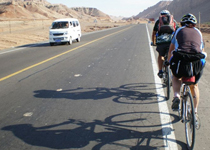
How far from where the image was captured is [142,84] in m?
7.47

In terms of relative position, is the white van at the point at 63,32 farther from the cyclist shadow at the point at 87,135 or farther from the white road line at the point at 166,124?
the cyclist shadow at the point at 87,135

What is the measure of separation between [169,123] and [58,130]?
196 cm

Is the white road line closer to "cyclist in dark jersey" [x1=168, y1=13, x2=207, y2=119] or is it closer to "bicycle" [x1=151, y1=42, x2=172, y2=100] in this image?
"bicycle" [x1=151, y1=42, x2=172, y2=100]

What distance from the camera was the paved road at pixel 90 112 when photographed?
413 centimetres

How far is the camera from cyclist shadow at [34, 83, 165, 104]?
6242mm

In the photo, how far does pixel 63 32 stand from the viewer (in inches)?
789

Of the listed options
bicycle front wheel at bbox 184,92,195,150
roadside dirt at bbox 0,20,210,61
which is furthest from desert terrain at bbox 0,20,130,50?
bicycle front wheel at bbox 184,92,195,150

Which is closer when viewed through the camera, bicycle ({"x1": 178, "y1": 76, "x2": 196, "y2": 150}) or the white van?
bicycle ({"x1": 178, "y1": 76, "x2": 196, "y2": 150})

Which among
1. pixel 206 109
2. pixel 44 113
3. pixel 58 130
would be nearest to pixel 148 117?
pixel 206 109

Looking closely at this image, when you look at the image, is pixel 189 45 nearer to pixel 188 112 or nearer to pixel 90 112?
pixel 188 112

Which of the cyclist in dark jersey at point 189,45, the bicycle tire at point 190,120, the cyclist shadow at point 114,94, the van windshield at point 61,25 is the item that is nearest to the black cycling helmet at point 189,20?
the cyclist in dark jersey at point 189,45

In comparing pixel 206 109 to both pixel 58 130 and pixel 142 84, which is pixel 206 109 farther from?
pixel 58 130

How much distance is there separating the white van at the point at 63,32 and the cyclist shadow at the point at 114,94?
13.1 m

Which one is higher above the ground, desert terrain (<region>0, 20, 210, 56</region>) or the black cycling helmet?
the black cycling helmet
